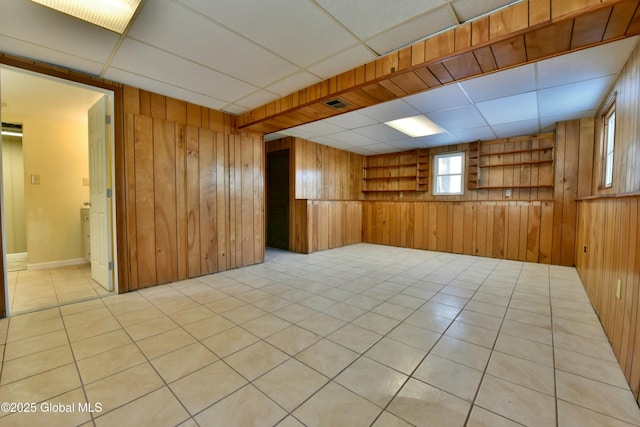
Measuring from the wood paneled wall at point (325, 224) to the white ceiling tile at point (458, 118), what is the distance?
Answer: 2949 millimetres

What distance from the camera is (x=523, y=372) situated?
1.74 meters

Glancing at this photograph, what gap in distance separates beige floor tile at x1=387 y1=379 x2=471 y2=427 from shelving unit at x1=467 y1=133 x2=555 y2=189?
5108mm

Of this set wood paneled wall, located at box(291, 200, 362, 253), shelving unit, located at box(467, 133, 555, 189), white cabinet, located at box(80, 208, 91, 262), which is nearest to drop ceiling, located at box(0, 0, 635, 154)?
shelving unit, located at box(467, 133, 555, 189)

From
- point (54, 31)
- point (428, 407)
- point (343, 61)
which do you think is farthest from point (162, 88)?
point (428, 407)

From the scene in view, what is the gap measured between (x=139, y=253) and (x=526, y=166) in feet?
22.2

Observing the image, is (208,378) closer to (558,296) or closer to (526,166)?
(558,296)

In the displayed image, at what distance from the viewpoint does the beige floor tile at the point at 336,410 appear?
1334 mm

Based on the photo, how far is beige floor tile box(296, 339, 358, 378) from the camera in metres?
1.76

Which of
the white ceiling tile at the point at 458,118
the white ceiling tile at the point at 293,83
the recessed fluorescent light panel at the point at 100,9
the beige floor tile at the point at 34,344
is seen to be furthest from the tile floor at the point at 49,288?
the white ceiling tile at the point at 458,118

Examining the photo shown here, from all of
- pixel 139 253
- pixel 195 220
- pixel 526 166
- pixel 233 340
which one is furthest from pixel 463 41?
pixel 526 166

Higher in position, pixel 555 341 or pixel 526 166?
pixel 526 166

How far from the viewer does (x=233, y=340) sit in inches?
83.0

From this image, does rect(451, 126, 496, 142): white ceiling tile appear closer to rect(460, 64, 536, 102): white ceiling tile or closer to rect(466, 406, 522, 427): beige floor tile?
rect(460, 64, 536, 102): white ceiling tile

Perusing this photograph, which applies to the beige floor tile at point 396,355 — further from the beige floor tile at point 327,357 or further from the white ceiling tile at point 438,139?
the white ceiling tile at point 438,139
